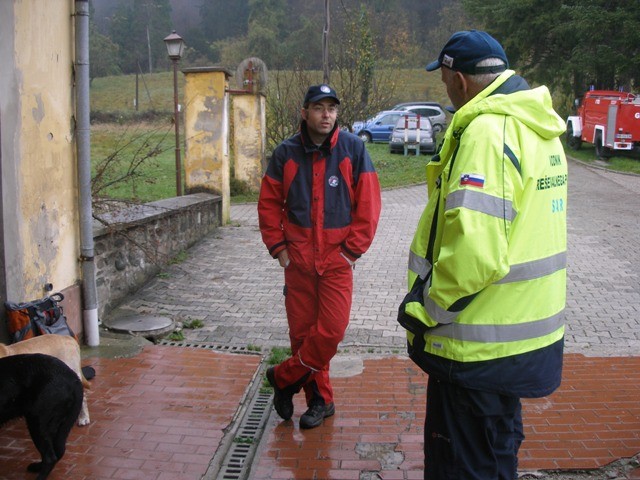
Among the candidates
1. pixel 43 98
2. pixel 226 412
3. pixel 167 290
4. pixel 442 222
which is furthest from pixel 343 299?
pixel 167 290

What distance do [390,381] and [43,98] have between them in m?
3.37

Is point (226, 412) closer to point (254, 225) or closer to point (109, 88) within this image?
point (254, 225)

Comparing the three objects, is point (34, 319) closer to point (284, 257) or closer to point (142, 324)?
point (142, 324)

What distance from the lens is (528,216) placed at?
250 cm

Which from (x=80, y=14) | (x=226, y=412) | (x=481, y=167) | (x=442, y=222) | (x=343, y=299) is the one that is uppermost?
(x=80, y=14)

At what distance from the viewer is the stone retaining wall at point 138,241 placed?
6535 millimetres

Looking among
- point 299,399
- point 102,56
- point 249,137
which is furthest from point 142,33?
point 299,399

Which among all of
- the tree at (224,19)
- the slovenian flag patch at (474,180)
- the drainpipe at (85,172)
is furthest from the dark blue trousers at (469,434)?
the tree at (224,19)

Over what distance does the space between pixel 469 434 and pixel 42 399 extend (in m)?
2.20

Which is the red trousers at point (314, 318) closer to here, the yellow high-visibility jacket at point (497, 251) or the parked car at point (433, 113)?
the yellow high-visibility jacket at point (497, 251)

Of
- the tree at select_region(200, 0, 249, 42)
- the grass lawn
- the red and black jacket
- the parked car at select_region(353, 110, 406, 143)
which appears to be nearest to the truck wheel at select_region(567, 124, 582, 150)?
the grass lawn

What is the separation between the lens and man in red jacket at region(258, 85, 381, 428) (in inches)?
159

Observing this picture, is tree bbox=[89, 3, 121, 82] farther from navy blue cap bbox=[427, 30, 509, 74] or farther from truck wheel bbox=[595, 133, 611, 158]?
navy blue cap bbox=[427, 30, 509, 74]

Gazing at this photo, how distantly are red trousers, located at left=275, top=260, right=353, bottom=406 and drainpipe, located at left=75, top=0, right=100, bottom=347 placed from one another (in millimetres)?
2194
